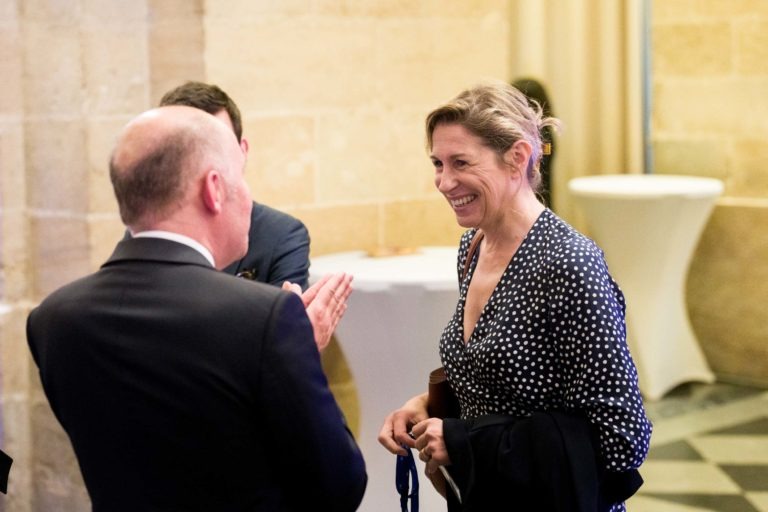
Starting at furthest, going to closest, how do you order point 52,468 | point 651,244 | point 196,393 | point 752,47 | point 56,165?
point 752,47, point 651,244, point 52,468, point 56,165, point 196,393

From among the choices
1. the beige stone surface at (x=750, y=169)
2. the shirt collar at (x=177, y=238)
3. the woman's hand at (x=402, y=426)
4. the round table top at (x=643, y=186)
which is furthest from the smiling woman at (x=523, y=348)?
the beige stone surface at (x=750, y=169)

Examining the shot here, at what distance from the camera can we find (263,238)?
329 centimetres

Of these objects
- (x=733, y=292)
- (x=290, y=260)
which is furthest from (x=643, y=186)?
(x=290, y=260)

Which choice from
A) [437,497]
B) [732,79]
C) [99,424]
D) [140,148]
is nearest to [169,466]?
[99,424]

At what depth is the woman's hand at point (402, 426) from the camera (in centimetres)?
271

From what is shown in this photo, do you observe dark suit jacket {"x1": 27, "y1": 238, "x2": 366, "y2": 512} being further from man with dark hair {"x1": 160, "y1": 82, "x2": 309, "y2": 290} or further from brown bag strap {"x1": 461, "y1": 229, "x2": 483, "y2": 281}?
man with dark hair {"x1": 160, "y1": 82, "x2": 309, "y2": 290}

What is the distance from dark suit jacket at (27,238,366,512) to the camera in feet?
6.17

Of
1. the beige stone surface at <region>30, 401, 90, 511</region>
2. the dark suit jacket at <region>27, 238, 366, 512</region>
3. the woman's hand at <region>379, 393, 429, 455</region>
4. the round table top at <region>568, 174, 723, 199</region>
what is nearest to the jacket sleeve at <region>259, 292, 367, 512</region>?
the dark suit jacket at <region>27, 238, 366, 512</region>

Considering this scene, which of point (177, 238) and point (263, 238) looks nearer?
point (177, 238)

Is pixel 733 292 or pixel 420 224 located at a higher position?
pixel 420 224

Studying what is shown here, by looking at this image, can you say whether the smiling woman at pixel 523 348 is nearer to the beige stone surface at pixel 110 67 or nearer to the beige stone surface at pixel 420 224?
the beige stone surface at pixel 110 67

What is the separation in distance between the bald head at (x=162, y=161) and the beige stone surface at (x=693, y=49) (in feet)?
16.3

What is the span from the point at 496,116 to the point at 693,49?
4293 millimetres

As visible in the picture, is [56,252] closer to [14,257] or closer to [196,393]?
[14,257]
